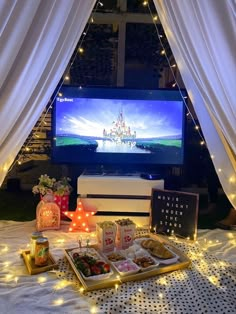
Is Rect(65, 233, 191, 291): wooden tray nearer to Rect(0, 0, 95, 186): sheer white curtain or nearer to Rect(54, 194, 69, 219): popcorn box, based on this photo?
Rect(54, 194, 69, 219): popcorn box

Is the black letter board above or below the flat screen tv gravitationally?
below

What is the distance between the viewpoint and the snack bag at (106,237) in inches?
69.2

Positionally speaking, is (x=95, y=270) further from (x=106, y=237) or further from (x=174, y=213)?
(x=174, y=213)

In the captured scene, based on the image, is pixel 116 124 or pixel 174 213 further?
pixel 116 124

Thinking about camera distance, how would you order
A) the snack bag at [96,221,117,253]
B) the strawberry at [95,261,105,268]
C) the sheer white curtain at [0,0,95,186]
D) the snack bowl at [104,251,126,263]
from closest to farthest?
the sheer white curtain at [0,0,95,186]
the strawberry at [95,261,105,268]
the snack bowl at [104,251,126,263]
the snack bag at [96,221,117,253]

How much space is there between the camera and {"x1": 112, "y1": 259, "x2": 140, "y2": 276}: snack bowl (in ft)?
4.93

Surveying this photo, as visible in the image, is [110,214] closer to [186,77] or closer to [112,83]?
[186,77]

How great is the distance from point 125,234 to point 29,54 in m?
1.16

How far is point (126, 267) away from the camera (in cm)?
154

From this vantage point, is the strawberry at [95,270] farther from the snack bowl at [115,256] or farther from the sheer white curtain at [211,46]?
the sheer white curtain at [211,46]

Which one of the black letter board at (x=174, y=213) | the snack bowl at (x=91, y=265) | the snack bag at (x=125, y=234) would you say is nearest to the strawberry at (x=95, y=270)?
the snack bowl at (x=91, y=265)

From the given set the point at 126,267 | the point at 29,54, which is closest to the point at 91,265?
the point at 126,267

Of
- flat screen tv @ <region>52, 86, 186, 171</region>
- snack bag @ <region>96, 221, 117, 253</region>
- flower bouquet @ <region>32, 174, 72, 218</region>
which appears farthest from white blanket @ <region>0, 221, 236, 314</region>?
flat screen tv @ <region>52, 86, 186, 171</region>

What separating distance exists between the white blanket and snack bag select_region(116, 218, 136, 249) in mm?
345
